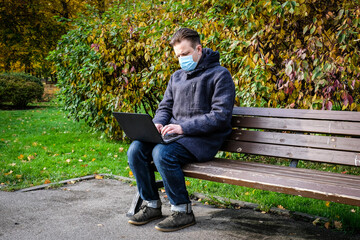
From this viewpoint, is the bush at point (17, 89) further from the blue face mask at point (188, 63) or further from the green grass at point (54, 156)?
the blue face mask at point (188, 63)

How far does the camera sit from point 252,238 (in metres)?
2.95

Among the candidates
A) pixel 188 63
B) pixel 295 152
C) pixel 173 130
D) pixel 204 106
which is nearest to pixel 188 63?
pixel 188 63

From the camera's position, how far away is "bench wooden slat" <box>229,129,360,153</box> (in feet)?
9.74

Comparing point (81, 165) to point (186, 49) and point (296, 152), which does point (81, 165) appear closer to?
point (186, 49)

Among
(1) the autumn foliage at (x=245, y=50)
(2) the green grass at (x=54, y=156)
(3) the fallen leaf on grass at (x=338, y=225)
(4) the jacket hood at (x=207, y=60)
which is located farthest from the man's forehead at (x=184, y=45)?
(2) the green grass at (x=54, y=156)

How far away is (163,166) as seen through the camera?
119 inches

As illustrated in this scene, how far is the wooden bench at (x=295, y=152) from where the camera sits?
2.47 m

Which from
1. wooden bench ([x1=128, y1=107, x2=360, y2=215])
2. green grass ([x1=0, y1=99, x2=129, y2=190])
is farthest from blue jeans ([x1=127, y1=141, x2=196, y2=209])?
green grass ([x1=0, y1=99, x2=129, y2=190])

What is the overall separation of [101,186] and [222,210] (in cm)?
162

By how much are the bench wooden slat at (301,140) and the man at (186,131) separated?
20 cm

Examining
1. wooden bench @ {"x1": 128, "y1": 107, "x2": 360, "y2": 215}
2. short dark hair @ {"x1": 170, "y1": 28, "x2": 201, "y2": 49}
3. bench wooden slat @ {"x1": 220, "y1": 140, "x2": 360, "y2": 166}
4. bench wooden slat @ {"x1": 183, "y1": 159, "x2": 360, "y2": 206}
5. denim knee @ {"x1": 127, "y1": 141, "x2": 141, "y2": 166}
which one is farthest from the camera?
short dark hair @ {"x1": 170, "y1": 28, "x2": 201, "y2": 49}

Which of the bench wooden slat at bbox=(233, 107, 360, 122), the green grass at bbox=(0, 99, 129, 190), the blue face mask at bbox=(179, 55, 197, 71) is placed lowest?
the green grass at bbox=(0, 99, 129, 190)

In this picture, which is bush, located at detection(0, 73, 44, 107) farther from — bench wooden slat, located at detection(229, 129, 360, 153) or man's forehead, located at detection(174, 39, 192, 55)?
bench wooden slat, located at detection(229, 129, 360, 153)

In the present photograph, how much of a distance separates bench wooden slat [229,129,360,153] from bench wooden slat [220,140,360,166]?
0.04 m
